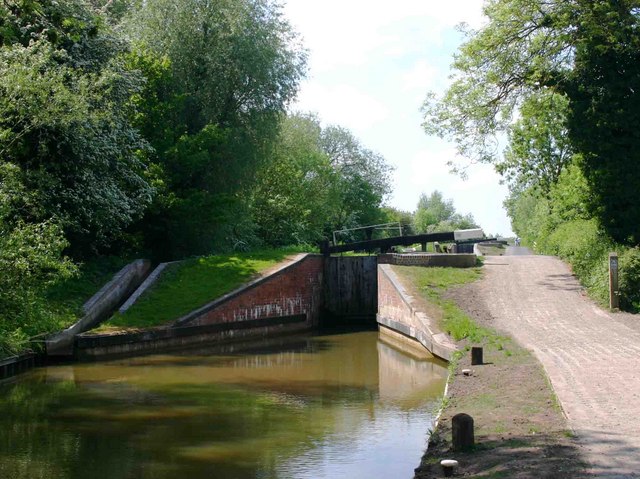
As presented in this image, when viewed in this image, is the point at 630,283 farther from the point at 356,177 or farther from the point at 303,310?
the point at 356,177

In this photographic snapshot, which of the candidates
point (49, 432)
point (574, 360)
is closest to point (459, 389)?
point (574, 360)

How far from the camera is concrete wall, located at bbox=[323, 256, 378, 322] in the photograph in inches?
1071

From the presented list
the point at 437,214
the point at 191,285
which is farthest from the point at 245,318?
the point at 437,214

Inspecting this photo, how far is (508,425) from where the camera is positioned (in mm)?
8688

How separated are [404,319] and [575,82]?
8.53 metres

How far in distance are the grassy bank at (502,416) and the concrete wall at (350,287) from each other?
31.6 ft

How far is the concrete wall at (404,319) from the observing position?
1692 cm

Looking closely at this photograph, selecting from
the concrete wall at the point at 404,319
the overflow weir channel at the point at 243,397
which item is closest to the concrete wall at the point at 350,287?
the overflow weir channel at the point at 243,397

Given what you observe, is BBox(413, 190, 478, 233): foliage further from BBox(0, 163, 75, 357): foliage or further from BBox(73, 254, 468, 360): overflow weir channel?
BBox(0, 163, 75, 357): foliage

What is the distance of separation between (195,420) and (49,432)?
208 centimetres

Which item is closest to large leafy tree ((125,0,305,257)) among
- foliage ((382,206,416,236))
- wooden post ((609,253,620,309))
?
wooden post ((609,253,620,309))

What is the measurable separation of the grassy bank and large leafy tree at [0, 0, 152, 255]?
845 cm

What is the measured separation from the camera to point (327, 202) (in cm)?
4878

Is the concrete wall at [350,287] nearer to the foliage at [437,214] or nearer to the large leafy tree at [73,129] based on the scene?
the large leafy tree at [73,129]
